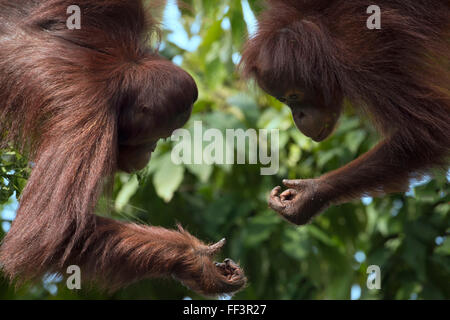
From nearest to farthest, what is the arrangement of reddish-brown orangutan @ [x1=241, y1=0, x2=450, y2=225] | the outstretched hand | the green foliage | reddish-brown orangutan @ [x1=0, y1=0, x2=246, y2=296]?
reddish-brown orangutan @ [x1=0, y1=0, x2=246, y2=296] → reddish-brown orangutan @ [x1=241, y1=0, x2=450, y2=225] → the outstretched hand → the green foliage

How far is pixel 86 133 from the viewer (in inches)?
136

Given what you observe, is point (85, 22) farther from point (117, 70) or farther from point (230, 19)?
point (230, 19)

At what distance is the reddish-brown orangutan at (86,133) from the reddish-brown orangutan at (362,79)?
24.6 inches

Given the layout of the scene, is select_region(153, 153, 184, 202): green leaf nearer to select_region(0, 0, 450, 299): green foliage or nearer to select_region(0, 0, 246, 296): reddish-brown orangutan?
select_region(0, 0, 450, 299): green foliage

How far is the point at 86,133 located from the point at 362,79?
1493 mm

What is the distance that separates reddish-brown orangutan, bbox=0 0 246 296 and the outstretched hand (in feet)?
1.73

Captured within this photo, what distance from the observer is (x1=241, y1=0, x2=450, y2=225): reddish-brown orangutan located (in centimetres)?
379

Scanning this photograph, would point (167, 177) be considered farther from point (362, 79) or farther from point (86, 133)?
point (362, 79)

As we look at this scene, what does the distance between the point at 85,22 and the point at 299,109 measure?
4.31ft

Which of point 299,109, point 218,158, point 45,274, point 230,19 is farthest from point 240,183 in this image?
point 45,274

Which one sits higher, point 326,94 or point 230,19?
point 230,19

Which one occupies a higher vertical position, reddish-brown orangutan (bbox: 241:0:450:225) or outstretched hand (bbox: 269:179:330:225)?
reddish-brown orangutan (bbox: 241:0:450:225)

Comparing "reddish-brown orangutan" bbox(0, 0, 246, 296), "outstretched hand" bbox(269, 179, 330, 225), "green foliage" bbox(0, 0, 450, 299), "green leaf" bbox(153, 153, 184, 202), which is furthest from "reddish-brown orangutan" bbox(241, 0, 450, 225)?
"green leaf" bbox(153, 153, 184, 202)

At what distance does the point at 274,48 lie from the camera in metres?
4.06
